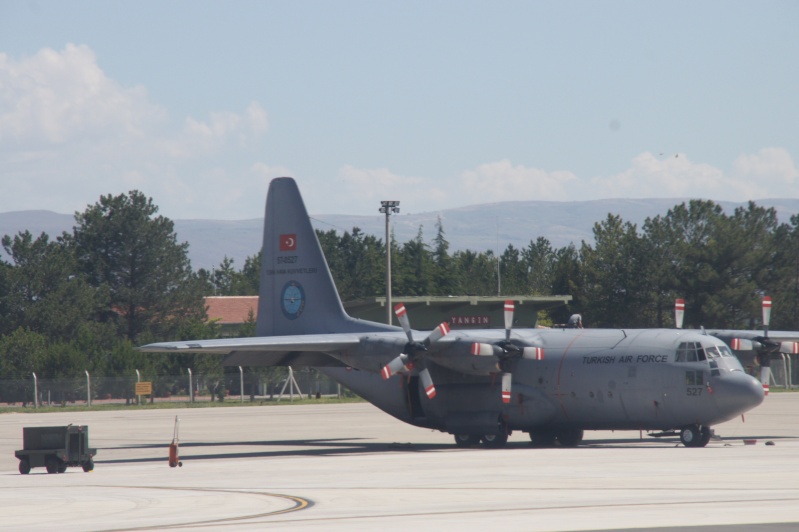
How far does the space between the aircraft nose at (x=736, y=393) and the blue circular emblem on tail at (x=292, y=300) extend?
49.9 feet

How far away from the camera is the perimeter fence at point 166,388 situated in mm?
65938

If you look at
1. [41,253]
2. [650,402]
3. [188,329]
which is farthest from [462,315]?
[650,402]

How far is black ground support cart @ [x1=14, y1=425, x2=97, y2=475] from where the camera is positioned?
2633 centimetres

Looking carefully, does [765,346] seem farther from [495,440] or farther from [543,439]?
[495,440]

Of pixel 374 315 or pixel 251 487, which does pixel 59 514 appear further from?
pixel 374 315

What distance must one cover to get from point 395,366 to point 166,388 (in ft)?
135

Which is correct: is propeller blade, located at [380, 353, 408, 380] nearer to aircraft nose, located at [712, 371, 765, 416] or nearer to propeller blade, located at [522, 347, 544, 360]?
propeller blade, located at [522, 347, 544, 360]

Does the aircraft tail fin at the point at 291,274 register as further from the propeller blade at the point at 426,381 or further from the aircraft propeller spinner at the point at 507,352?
the aircraft propeller spinner at the point at 507,352

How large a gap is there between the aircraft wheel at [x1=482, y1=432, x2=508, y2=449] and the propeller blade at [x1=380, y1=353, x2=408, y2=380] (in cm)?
366

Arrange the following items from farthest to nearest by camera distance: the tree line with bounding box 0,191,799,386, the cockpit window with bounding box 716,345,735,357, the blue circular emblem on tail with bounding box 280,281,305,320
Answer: the tree line with bounding box 0,191,799,386 → the blue circular emblem on tail with bounding box 280,281,305,320 → the cockpit window with bounding box 716,345,735,357

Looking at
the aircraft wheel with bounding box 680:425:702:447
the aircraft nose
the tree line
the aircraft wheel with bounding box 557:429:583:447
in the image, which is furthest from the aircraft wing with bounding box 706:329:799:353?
the tree line

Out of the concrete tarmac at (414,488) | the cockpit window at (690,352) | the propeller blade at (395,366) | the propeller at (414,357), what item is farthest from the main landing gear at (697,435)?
the propeller blade at (395,366)

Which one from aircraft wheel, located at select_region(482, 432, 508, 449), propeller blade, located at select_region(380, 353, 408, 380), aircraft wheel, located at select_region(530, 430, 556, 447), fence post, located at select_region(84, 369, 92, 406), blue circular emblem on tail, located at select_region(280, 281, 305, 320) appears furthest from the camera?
fence post, located at select_region(84, 369, 92, 406)

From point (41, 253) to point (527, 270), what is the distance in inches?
2691
